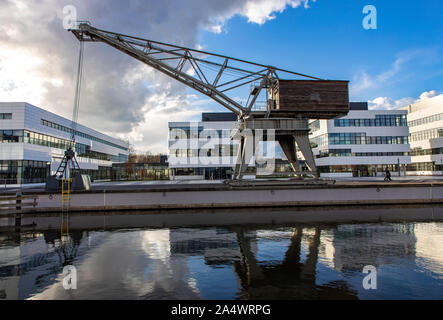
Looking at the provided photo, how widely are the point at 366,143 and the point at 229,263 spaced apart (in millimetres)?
62092

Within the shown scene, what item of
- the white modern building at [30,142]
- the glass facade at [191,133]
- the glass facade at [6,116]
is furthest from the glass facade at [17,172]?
the glass facade at [191,133]

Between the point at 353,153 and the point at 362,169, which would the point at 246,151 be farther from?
the point at 362,169

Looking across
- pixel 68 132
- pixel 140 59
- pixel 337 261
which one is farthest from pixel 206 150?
pixel 337 261

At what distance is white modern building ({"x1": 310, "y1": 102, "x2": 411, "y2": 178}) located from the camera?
59.1 metres

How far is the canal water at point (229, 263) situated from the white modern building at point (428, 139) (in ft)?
229

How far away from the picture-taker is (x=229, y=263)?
7660 mm

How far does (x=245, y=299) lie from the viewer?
5.39 meters

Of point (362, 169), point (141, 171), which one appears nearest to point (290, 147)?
point (362, 169)

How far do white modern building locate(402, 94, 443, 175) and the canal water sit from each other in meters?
69.9

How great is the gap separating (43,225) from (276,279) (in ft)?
44.6

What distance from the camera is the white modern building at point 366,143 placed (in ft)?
194

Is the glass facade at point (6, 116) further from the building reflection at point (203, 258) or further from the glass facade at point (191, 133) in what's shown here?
the building reflection at point (203, 258)

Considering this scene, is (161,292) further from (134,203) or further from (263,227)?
(134,203)

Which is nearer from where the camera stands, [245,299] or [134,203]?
[245,299]
